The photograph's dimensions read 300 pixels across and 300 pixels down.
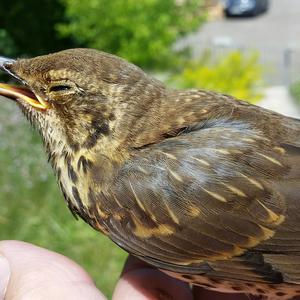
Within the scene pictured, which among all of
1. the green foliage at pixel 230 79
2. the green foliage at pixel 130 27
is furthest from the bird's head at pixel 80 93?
the green foliage at pixel 130 27

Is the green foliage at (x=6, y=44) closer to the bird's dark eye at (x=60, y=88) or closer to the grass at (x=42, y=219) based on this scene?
the grass at (x=42, y=219)

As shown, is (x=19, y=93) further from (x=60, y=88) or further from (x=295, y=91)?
(x=295, y=91)

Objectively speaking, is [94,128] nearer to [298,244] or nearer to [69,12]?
[298,244]

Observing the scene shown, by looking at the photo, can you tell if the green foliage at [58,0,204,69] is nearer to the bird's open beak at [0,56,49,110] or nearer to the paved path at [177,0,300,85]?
the paved path at [177,0,300,85]

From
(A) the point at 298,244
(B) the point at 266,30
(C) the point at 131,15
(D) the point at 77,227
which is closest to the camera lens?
(A) the point at 298,244

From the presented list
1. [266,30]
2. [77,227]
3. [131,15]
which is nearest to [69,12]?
[131,15]

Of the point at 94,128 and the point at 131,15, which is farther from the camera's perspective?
the point at 131,15
